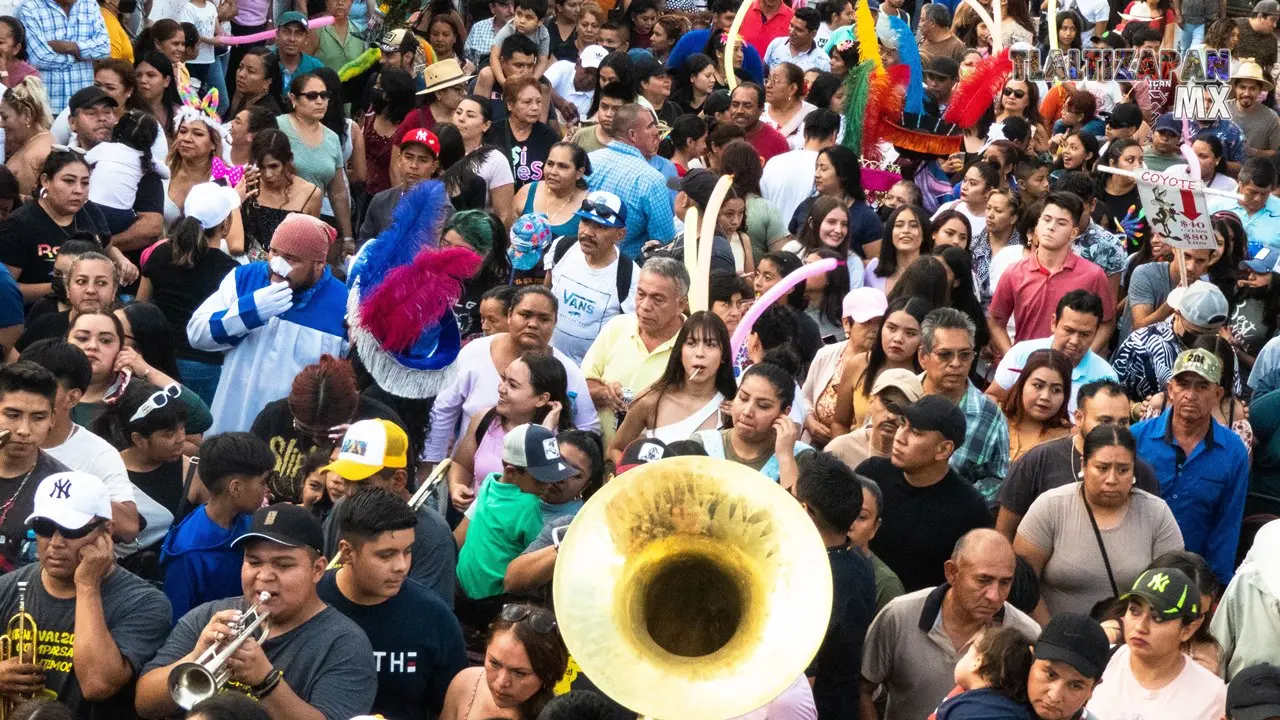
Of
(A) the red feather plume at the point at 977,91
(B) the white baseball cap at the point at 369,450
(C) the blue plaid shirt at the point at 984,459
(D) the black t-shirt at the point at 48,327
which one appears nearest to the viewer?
(B) the white baseball cap at the point at 369,450

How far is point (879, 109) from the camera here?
1249 centimetres

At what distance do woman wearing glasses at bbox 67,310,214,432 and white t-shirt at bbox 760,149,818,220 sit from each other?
14.0 feet

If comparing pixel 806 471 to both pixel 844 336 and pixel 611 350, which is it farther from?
pixel 844 336

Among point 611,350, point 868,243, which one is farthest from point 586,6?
point 611,350

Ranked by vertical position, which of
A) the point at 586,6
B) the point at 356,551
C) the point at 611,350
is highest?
the point at 356,551

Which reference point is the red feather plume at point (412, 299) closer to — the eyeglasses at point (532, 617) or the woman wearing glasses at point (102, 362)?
the woman wearing glasses at point (102, 362)

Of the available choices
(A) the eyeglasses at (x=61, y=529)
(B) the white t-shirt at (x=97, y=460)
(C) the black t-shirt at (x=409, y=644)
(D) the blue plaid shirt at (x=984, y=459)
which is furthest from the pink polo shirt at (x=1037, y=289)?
(A) the eyeglasses at (x=61, y=529)

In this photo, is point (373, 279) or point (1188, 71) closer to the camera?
point (373, 279)

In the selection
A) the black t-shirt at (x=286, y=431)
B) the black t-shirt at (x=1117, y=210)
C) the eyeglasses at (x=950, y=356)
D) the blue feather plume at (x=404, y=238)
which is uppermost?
the eyeglasses at (x=950, y=356)

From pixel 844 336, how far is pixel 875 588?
135 inches

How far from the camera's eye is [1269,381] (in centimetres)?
940

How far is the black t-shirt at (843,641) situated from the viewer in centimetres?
625

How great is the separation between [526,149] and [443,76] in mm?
1082

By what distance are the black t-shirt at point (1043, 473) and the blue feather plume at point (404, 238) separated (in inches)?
107
